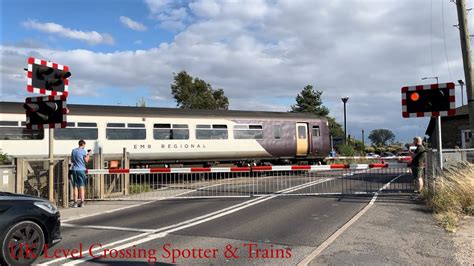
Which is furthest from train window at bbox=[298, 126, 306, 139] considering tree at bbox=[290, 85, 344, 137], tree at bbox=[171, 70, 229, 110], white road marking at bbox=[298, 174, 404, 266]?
tree at bbox=[290, 85, 344, 137]

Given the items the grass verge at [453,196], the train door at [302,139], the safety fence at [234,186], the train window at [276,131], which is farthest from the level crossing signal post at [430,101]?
the train door at [302,139]

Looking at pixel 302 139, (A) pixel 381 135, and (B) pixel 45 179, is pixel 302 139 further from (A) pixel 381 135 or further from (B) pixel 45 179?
(A) pixel 381 135

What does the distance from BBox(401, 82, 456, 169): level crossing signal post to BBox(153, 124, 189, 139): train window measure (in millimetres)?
11287

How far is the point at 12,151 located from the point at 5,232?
12.1 meters

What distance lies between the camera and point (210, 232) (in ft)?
24.9

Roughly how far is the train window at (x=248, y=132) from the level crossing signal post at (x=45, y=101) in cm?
1136

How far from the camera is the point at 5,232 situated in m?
5.45

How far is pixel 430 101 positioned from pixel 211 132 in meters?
11.8

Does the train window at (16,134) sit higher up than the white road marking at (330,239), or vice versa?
the train window at (16,134)

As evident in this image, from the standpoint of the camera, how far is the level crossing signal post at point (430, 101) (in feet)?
34.5

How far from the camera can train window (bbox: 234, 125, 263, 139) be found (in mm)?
21656

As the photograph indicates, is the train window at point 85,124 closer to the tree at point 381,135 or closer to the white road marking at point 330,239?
the white road marking at point 330,239

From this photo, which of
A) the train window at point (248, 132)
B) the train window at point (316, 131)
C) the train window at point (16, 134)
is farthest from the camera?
the train window at point (316, 131)

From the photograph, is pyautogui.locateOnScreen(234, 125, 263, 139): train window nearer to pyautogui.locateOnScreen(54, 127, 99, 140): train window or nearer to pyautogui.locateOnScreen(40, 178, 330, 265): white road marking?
pyautogui.locateOnScreen(54, 127, 99, 140): train window
